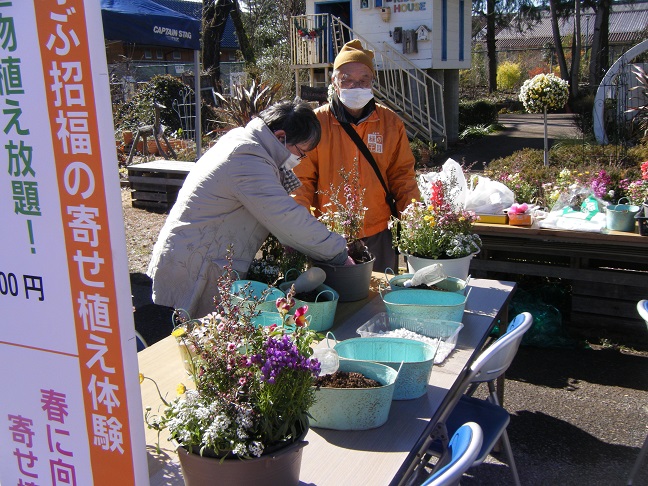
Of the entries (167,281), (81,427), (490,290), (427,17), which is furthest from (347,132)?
(427,17)

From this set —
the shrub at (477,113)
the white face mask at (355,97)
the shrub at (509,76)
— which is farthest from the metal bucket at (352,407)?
the shrub at (509,76)

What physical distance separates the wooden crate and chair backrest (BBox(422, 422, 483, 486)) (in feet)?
24.3

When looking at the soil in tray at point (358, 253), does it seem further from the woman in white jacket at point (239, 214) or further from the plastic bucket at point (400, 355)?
the plastic bucket at point (400, 355)

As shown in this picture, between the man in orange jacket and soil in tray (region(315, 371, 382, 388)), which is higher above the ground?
the man in orange jacket

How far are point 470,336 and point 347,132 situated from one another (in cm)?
151

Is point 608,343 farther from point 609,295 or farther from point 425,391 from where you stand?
point 425,391

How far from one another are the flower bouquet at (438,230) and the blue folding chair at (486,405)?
1.29ft

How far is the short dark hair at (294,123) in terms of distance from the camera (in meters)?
2.51

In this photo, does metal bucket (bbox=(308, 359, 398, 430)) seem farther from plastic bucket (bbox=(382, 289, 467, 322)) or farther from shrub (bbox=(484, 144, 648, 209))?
shrub (bbox=(484, 144, 648, 209))

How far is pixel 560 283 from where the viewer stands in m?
5.23

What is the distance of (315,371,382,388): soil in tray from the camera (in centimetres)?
170

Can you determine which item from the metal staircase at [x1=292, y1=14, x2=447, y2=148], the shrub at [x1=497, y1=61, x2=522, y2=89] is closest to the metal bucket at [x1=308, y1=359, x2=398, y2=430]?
the metal staircase at [x1=292, y1=14, x2=447, y2=148]

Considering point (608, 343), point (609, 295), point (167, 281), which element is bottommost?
point (608, 343)

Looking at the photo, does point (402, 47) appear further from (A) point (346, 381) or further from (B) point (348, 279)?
(A) point (346, 381)
